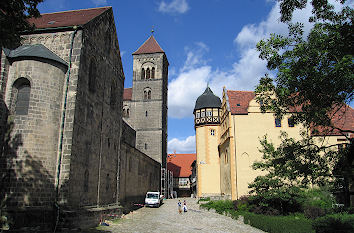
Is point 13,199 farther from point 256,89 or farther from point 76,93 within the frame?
point 256,89

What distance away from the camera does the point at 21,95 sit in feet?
47.0

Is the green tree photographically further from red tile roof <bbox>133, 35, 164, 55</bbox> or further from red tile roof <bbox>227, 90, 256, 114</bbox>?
red tile roof <bbox>133, 35, 164, 55</bbox>

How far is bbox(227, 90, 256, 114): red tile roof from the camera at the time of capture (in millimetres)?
30047

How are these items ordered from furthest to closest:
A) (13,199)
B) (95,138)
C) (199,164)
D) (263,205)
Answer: (199,164), (263,205), (95,138), (13,199)

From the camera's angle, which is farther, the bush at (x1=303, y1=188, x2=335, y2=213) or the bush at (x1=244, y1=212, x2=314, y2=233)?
the bush at (x1=303, y1=188, x2=335, y2=213)

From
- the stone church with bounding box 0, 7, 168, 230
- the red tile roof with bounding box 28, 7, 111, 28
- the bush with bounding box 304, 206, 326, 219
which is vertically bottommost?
the bush with bounding box 304, 206, 326, 219

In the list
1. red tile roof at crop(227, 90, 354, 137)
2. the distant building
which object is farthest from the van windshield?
the distant building

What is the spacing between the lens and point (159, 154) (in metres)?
46.4

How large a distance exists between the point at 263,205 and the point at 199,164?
17.3 m

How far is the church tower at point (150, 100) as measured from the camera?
47000 mm

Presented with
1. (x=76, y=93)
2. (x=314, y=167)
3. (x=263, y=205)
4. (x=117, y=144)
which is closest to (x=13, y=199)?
(x=76, y=93)

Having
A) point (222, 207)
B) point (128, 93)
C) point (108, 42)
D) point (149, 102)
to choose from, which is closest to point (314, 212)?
Result: point (222, 207)

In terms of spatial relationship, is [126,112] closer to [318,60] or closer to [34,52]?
[34,52]

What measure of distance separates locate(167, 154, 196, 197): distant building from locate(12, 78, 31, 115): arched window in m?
49.7
